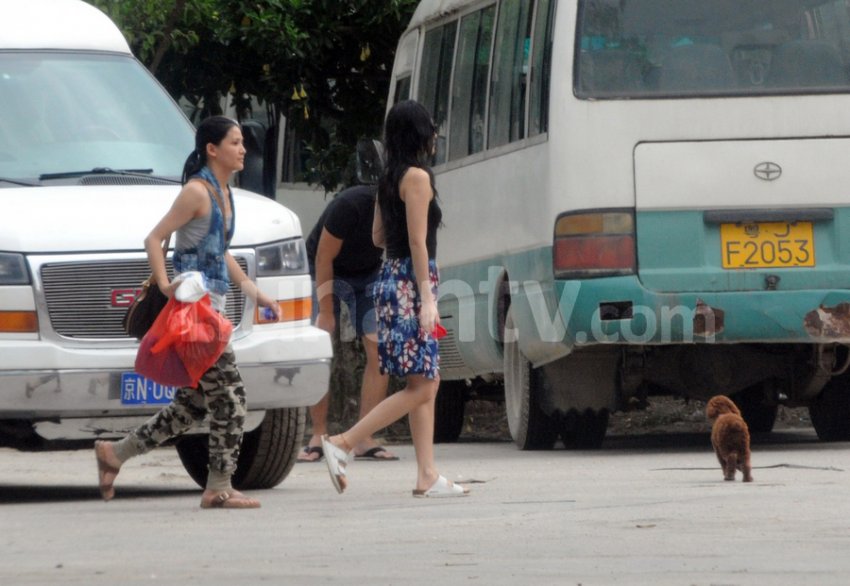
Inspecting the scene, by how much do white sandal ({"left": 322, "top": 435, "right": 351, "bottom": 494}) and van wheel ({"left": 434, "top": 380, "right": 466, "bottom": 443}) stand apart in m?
6.90

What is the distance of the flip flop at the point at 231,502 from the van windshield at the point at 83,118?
6.00 ft

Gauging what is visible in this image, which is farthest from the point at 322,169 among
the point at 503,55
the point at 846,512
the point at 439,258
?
the point at 846,512

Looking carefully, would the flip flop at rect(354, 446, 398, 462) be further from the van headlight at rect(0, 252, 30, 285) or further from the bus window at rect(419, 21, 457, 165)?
the van headlight at rect(0, 252, 30, 285)

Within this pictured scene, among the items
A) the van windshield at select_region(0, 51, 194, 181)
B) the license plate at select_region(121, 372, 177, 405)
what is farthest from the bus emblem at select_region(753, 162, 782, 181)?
the license plate at select_region(121, 372, 177, 405)

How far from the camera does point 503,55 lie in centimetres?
1433

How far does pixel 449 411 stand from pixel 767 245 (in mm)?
4781

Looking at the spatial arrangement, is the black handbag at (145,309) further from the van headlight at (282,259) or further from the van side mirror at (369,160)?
the van side mirror at (369,160)

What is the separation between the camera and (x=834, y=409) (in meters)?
14.5

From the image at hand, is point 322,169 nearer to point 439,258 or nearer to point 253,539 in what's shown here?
point 439,258

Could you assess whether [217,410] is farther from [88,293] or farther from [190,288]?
[88,293]

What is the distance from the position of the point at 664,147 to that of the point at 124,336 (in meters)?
4.02

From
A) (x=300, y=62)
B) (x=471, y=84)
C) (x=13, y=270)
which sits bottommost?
(x=13, y=270)

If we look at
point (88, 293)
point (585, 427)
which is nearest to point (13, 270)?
point (88, 293)

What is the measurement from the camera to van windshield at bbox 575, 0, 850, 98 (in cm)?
1295
